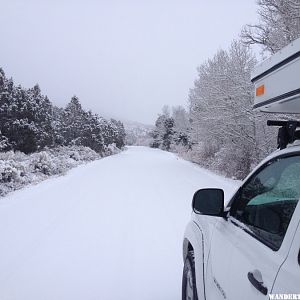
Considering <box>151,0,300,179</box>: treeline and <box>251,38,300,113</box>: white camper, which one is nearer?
<box>251,38,300,113</box>: white camper

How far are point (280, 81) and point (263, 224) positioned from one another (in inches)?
33.8

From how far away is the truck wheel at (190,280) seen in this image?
9.63 ft

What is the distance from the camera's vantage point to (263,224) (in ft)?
7.03

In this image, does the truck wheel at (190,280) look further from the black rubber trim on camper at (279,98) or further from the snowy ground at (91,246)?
the black rubber trim on camper at (279,98)

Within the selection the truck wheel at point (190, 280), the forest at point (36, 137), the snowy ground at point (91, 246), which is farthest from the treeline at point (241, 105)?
the truck wheel at point (190, 280)

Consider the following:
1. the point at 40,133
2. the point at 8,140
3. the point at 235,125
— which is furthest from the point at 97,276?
the point at 40,133

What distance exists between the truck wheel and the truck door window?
0.75 m

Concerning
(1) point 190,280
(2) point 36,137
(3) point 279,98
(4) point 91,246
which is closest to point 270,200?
(3) point 279,98

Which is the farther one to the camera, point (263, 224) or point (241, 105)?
point (241, 105)

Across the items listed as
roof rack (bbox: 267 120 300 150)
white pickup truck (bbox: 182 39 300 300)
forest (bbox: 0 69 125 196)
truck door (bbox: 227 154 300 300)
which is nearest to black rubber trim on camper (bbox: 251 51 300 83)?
white pickup truck (bbox: 182 39 300 300)

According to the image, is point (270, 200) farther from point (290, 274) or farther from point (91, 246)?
point (91, 246)

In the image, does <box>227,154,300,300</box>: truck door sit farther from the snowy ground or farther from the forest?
the forest

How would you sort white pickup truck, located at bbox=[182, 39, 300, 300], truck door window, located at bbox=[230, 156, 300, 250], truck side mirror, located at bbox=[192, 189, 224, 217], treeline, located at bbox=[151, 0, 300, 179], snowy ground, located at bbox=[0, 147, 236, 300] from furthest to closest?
treeline, located at bbox=[151, 0, 300, 179] < snowy ground, located at bbox=[0, 147, 236, 300] < truck side mirror, located at bbox=[192, 189, 224, 217] < truck door window, located at bbox=[230, 156, 300, 250] < white pickup truck, located at bbox=[182, 39, 300, 300]

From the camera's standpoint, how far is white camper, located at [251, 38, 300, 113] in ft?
6.01
